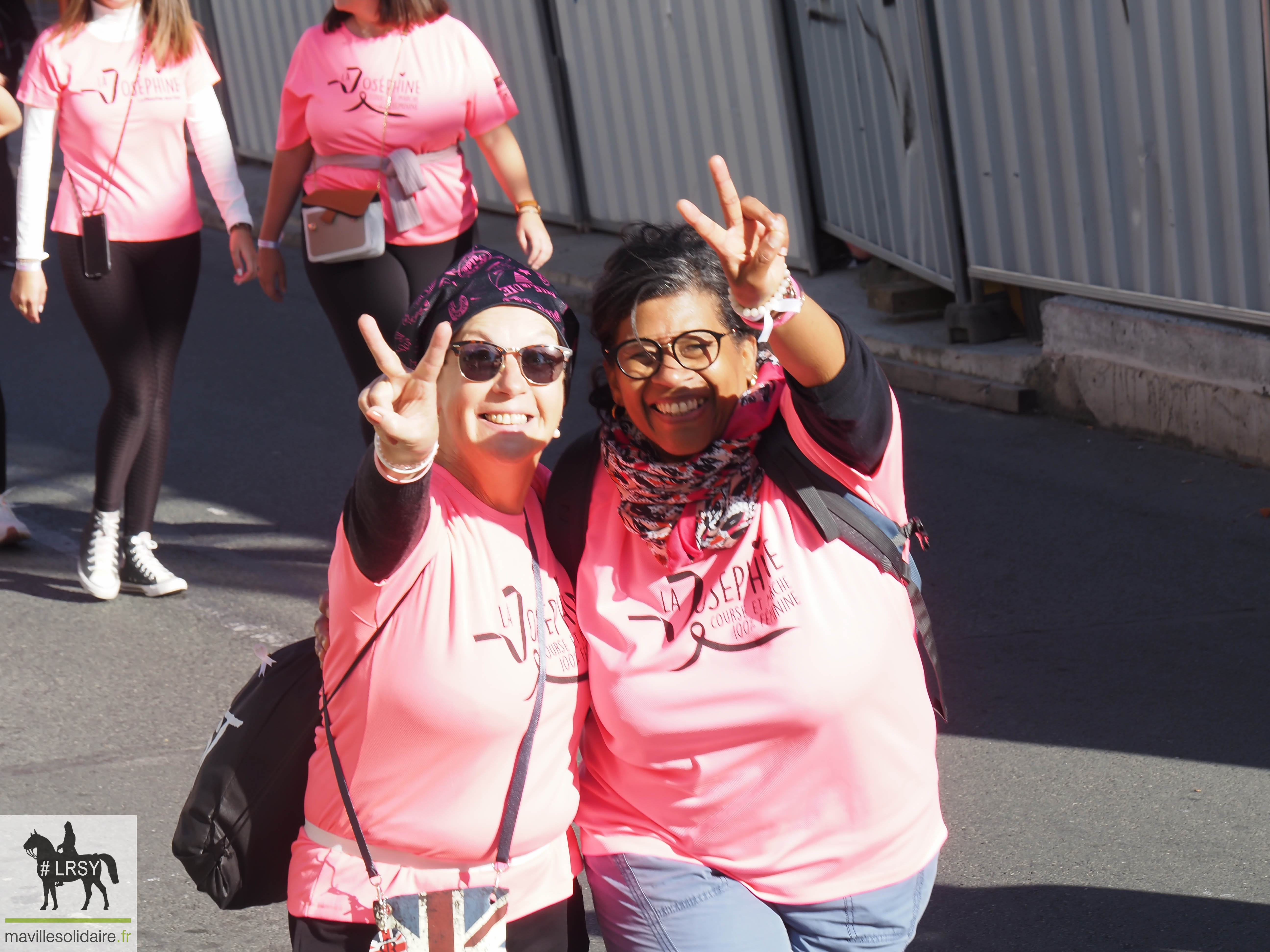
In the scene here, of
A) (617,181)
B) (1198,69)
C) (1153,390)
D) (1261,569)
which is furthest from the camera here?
(617,181)

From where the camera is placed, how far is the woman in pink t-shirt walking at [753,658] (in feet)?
7.33

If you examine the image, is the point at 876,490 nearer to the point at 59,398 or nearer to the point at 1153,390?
the point at 1153,390

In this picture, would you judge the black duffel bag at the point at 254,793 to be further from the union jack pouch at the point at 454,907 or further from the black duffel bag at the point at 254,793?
the union jack pouch at the point at 454,907

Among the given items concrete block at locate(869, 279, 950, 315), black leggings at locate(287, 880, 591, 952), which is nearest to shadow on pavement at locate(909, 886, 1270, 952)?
black leggings at locate(287, 880, 591, 952)

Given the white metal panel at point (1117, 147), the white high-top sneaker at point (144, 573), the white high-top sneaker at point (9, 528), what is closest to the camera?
the white high-top sneaker at point (144, 573)

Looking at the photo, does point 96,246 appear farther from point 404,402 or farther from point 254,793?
point 404,402

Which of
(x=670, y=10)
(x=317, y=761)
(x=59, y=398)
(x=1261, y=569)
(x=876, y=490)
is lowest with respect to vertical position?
(x=1261, y=569)

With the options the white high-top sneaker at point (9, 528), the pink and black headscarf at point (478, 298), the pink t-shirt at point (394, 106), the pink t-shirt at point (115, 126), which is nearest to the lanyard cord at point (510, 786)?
the pink and black headscarf at point (478, 298)

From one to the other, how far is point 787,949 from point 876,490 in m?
0.71

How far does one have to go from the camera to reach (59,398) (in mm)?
7574

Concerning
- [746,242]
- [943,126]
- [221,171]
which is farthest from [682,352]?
[943,126]

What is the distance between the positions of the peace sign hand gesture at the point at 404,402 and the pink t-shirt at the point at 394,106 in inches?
105

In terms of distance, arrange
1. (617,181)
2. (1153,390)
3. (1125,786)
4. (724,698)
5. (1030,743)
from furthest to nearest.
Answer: (617,181) → (1153,390) → (1030,743) → (1125,786) → (724,698)

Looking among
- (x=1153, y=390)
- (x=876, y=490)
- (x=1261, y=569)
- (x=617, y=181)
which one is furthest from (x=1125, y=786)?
(x=617, y=181)
